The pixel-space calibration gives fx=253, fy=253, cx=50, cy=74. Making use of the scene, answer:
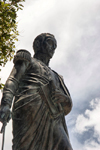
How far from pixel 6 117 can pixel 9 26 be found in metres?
5.45

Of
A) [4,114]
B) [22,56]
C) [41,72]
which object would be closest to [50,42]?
[41,72]

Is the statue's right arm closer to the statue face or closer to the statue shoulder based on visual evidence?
the statue shoulder

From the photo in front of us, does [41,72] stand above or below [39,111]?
above

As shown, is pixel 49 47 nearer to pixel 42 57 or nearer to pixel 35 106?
pixel 42 57

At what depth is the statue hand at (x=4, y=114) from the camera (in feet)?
16.0

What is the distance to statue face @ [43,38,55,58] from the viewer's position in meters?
6.69

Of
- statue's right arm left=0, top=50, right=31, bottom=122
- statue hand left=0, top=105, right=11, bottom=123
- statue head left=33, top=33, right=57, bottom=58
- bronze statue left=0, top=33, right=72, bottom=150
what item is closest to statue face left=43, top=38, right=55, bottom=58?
statue head left=33, top=33, right=57, bottom=58

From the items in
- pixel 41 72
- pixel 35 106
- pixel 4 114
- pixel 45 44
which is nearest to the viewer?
pixel 4 114

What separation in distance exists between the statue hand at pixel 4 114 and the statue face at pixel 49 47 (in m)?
2.21

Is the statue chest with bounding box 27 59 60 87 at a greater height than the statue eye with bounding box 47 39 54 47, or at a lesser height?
lesser

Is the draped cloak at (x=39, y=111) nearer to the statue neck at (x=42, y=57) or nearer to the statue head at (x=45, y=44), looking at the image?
the statue neck at (x=42, y=57)

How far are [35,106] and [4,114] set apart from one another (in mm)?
759

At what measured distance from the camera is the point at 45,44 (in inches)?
263

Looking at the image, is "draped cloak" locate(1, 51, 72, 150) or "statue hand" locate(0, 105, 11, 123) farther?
"draped cloak" locate(1, 51, 72, 150)
